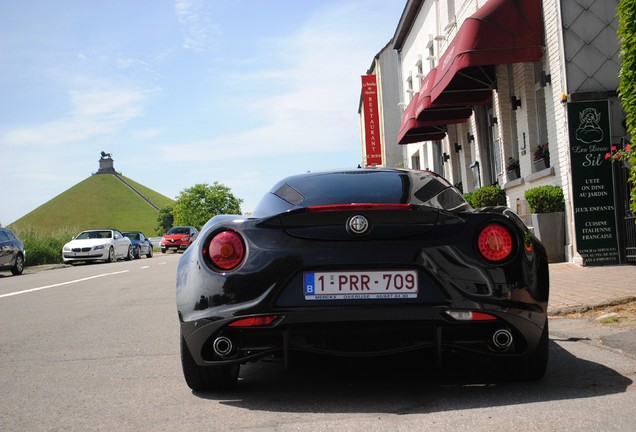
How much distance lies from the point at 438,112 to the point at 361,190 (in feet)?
55.5

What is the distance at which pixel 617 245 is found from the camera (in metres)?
12.0

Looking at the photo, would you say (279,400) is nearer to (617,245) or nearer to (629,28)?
(629,28)

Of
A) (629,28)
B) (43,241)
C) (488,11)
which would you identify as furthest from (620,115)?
(43,241)

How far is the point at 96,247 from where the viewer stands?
98.3 feet

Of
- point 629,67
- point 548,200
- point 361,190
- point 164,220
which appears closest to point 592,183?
point 548,200

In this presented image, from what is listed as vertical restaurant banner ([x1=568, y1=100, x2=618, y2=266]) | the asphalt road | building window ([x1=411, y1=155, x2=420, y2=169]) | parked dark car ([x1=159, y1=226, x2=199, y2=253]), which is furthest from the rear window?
parked dark car ([x1=159, y1=226, x2=199, y2=253])

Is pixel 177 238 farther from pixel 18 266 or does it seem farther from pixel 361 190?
pixel 361 190

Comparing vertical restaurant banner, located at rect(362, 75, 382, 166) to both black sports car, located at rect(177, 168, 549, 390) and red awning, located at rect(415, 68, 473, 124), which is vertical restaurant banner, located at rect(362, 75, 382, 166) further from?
black sports car, located at rect(177, 168, 549, 390)

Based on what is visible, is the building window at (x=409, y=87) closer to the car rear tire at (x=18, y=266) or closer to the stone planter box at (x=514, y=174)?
the stone planter box at (x=514, y=174)

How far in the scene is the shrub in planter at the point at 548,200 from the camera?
13.0 metres

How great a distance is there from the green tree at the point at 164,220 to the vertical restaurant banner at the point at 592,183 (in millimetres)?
142105

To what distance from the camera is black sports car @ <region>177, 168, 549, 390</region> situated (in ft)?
12.7

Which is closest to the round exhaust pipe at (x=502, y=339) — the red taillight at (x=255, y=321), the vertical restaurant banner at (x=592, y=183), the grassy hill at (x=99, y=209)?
the red taillight at (x=255, y=321)

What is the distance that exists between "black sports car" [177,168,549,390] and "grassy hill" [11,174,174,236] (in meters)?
142
